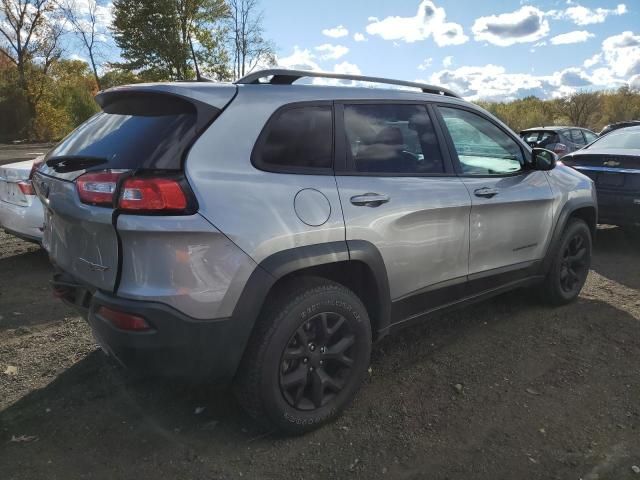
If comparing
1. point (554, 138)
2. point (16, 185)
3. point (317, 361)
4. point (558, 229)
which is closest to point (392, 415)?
point (317, 361)

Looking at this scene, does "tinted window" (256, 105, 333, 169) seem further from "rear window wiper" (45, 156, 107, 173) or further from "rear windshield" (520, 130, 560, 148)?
"rear windshield" (520, 130, 560, 148)

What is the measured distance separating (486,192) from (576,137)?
11.5 meters

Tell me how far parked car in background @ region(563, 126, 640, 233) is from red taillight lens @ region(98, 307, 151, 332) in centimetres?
585

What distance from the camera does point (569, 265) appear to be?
455cm

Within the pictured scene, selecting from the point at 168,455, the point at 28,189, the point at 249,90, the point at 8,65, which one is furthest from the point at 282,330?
the point at 8,65

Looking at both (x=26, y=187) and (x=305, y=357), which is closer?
(x=305, y=357)

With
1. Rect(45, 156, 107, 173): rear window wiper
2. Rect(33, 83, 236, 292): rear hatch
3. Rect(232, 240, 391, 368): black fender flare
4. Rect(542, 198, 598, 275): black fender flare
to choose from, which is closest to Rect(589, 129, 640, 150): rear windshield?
Rect(542, 198, 598, 275): black fender flare

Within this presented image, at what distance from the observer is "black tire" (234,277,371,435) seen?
250 cm

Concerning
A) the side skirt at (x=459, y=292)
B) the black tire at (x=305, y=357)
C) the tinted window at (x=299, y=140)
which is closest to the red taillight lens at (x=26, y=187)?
the tinted window at (x=299, y=140)

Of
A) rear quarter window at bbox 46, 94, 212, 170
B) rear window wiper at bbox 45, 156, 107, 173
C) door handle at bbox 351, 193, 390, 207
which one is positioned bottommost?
door handle at bbox 351, 193, 390, 207

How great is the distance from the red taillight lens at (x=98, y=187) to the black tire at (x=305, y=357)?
89 centimetres

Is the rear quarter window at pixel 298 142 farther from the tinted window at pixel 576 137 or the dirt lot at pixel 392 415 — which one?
the tinted window at pixel 576 137

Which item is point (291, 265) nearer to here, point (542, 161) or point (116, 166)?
point (116, 166)

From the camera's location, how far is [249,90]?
8.63ft
